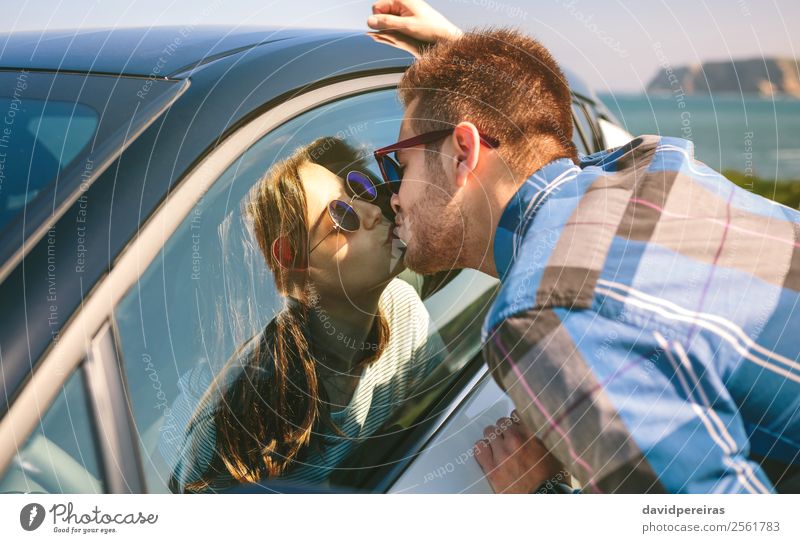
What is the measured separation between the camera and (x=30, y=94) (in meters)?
1.37

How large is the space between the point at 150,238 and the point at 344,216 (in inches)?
19.6

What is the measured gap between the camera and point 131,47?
1.44m

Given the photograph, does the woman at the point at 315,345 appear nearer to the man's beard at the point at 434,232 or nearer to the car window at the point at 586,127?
the man's beard at the point at 434,232

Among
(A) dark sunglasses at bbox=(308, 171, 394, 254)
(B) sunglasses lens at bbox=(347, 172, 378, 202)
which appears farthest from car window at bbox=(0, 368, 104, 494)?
(B) sunglasses lens at bbox=(347, 172, 378, 202)

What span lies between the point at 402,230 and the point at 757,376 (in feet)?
2.43

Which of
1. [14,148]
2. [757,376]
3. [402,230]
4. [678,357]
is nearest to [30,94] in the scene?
[14,148]

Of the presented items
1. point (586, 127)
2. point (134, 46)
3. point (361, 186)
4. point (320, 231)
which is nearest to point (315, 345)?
point (320, 231)

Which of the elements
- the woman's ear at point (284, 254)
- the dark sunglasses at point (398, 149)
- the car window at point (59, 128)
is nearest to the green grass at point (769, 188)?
the dark sunglasses at point (398, 149)

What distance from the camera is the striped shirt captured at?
1230mm

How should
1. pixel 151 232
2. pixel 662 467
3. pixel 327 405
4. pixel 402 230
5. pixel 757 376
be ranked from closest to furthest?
pixel 151 232, pixel 662 467, pixel 757 376, pixel 327 405, pixel 402 230

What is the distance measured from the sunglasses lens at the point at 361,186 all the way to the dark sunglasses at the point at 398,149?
4 centimetres

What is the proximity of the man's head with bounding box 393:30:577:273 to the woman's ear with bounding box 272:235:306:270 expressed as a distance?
9.6 inches

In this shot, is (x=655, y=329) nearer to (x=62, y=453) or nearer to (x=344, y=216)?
(x=344, y=216)
